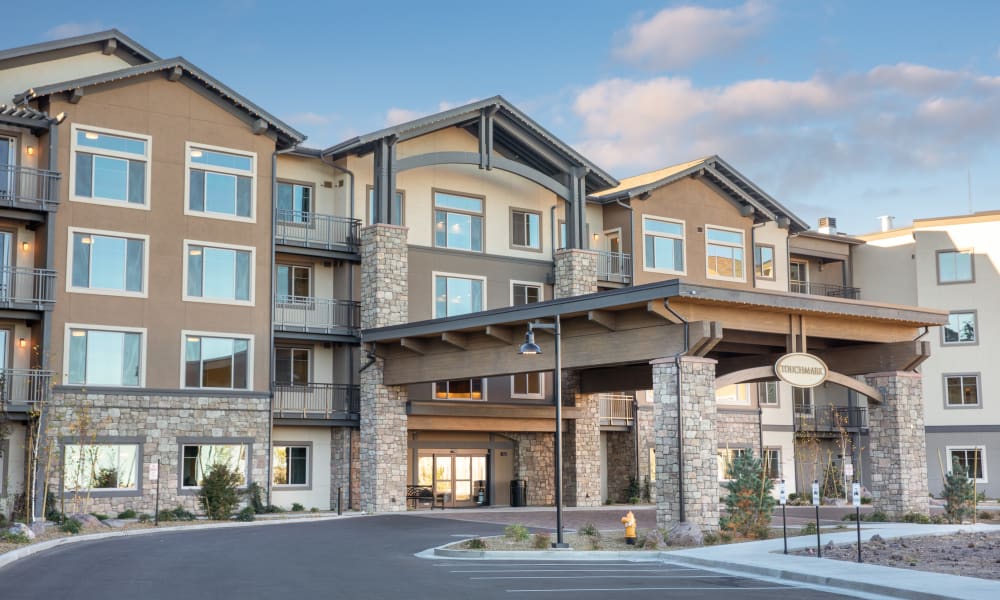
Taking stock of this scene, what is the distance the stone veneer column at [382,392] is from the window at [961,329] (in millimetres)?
25624

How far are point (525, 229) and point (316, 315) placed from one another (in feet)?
29.3

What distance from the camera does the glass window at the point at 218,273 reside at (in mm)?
34219

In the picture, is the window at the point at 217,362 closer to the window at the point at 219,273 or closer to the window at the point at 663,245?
the window at the point at 219,273

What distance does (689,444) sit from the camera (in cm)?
2539

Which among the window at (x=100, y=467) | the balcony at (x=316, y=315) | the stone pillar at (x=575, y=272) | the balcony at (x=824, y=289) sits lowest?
the window at (x=100, y=467)

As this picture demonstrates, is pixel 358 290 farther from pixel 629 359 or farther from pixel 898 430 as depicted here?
pixel 898 430

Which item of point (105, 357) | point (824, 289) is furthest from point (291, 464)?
point (824, 289)

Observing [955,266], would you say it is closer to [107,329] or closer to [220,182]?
[220,182]

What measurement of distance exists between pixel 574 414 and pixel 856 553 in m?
19.4

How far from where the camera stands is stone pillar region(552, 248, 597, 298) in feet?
133

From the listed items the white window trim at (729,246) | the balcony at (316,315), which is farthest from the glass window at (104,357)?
the white window trim at (729,246)

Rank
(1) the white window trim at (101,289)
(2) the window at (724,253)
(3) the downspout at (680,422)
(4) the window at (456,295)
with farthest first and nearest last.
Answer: (2) the window at (724,253), (4) the window at (456,295), (1) the white window trim at (101,289), (3) the downspout at (680,422)

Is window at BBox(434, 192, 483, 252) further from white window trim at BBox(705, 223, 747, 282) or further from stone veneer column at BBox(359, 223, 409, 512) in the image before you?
white window trim at BBox(705, 223, 747, 282)

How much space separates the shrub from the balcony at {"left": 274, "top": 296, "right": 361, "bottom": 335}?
546 cm
